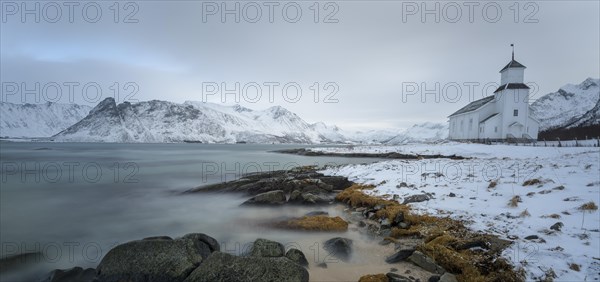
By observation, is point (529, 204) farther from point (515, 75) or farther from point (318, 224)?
point (515, 75)

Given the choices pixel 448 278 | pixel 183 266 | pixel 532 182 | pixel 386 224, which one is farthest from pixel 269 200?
pixel 532 182

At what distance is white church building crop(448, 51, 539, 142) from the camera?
45.6m

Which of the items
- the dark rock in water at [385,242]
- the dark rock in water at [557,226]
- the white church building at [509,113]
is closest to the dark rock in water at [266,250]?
the dark rock in water at [385,242]

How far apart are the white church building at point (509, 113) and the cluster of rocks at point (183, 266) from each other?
50.4 metres

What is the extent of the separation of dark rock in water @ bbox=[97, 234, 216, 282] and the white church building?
51402 millimetres

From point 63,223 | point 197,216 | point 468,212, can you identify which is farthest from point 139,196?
point 468,212

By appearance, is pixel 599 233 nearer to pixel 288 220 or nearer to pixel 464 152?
pixel 288 220

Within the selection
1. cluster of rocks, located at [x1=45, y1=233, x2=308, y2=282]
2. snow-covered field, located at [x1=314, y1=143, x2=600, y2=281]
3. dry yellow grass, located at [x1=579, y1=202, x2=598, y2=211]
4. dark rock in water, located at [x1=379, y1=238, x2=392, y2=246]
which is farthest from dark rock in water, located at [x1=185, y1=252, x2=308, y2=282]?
dry yellow grass, located at [x1=579, y1=202, x2=598, y2=211]

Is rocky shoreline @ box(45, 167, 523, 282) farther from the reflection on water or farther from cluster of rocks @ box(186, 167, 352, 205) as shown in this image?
cluster of rocks @ box(186, 167, 352, 205)

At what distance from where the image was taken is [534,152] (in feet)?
89.3

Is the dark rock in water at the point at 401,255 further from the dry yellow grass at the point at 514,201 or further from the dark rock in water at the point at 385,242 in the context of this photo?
the dry yellow grass at the point at 514,201

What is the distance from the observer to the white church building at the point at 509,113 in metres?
45.6

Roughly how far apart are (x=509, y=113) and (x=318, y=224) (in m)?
48.3

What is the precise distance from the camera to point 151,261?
6.93 metres
